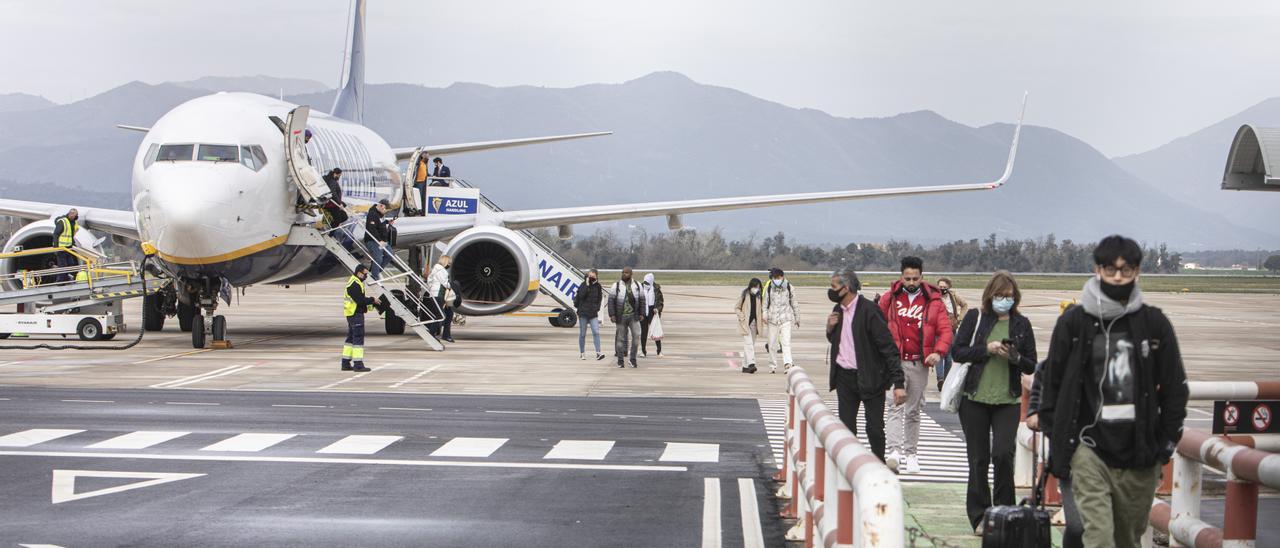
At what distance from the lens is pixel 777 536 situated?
31.7 feet

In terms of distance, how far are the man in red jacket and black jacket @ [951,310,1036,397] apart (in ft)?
7.09

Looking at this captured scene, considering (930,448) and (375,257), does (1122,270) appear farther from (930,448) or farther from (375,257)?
(375,257)

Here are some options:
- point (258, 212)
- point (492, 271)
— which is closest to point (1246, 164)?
Result: point (258, 212)

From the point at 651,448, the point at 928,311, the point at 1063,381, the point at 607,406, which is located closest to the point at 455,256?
the point at 607,406

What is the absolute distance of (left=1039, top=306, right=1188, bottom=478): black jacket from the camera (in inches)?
273

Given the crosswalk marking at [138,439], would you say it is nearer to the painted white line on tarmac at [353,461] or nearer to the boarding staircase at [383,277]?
the painted white line on tarmac at [353,461]

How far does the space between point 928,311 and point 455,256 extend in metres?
18.8

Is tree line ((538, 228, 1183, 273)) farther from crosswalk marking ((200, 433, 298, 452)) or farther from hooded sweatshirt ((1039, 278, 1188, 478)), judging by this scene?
hooded sweatshirt ((1039, 278, 1188, 478))

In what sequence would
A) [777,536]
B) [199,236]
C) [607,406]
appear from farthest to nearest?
[199,236], [607,406], [777,536]

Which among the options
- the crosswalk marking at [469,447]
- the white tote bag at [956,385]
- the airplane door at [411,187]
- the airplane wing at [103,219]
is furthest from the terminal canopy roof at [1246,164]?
the airplane wing at [103,219]

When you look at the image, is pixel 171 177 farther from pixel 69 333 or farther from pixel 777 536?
pixel 777 536

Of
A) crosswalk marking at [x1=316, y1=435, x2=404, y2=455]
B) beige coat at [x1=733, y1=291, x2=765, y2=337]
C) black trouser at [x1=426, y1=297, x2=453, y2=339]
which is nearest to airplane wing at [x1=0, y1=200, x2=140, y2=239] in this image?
black trouser at [x1=426, y1=297, x2=453, y2=339]

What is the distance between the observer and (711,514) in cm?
1052

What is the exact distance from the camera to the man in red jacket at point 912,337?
482 inches
